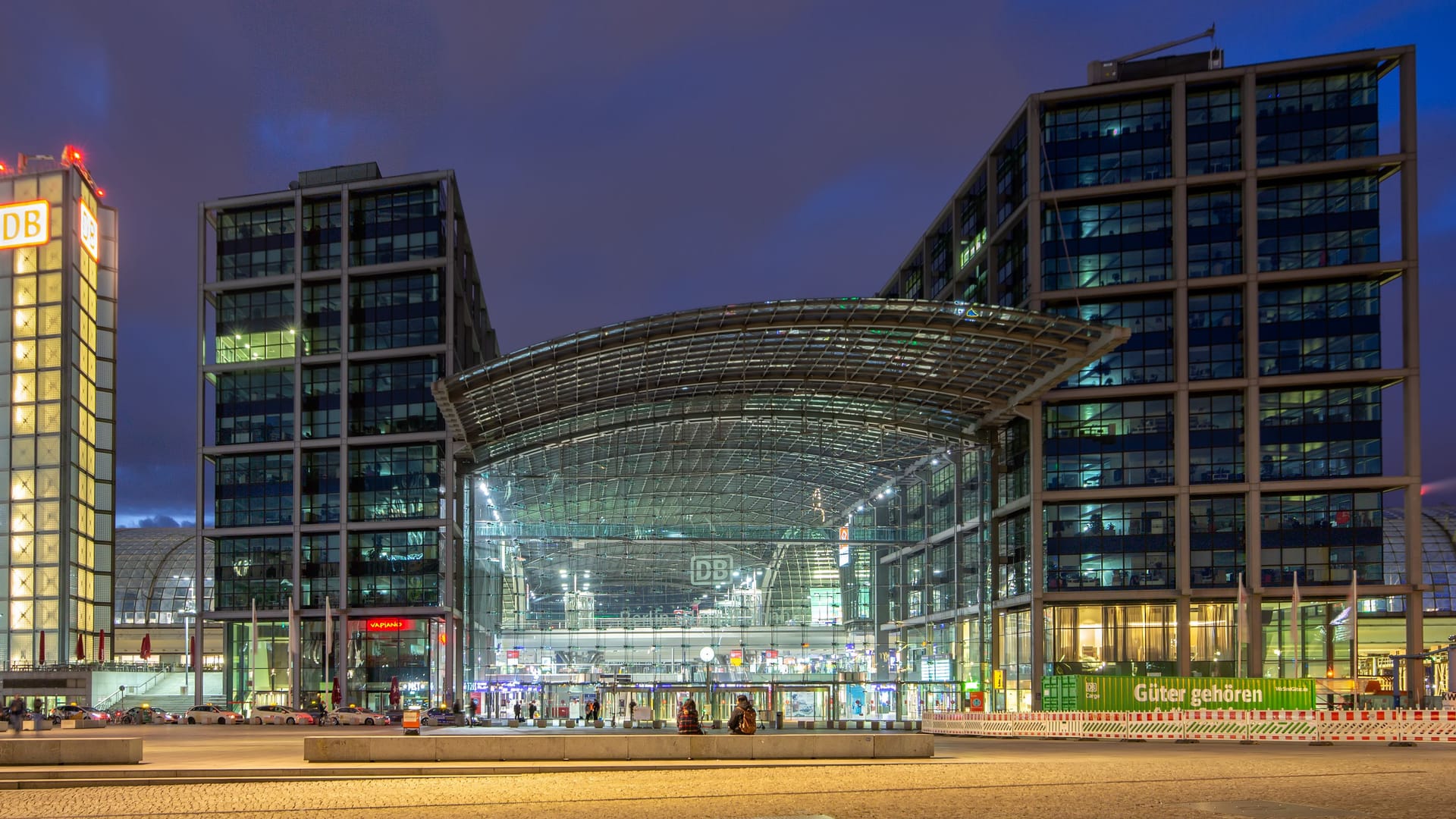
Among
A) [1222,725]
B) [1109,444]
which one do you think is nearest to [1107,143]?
[1109,444]

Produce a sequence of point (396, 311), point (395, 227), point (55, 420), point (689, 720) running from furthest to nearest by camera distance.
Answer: point (55, 420), point (395, 227), point (396, 311), point (689, 720)

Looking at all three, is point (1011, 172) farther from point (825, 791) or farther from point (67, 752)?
point (67, 752)

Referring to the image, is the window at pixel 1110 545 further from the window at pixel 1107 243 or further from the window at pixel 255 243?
the window at pixel 255 243

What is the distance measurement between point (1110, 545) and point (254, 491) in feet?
156

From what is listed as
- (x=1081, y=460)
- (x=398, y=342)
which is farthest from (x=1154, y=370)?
(x=398, y=342)

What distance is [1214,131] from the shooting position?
6431 centimetres

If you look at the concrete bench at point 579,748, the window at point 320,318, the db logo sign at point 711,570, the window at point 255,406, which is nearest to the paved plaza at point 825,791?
the concrete bench at point 579,748

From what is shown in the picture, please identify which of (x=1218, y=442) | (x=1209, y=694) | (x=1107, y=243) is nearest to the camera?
(x=1209, y=694)

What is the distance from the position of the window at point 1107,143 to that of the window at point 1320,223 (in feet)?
18.0

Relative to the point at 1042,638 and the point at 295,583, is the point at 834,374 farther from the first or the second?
the point at 295,583

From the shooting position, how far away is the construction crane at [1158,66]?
221 feet

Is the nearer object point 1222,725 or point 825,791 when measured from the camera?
point 825,791

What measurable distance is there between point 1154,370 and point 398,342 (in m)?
40.7

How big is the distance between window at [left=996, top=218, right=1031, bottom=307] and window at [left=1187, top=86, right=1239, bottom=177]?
8.75 meters
